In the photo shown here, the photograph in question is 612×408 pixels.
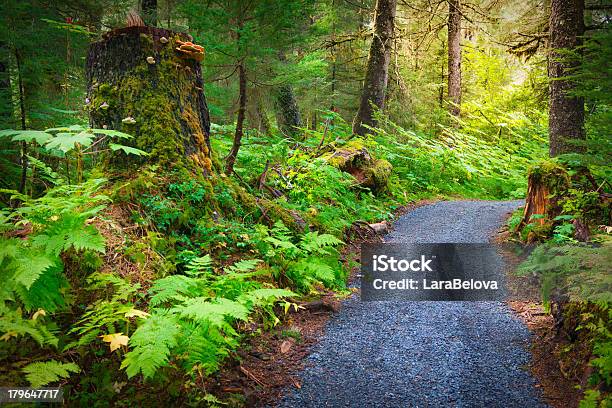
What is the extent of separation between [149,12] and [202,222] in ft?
19.4

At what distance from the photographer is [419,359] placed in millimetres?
3771

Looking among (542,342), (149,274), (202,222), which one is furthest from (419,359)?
(202,222)

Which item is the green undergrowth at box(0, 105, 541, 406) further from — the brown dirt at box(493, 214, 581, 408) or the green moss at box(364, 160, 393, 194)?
the green moss at box(364, 160, 393, 194)

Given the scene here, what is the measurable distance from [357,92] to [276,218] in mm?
13158

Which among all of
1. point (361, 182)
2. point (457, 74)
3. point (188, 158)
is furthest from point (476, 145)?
point (188, 158)

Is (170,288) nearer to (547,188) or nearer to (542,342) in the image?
(542,342)

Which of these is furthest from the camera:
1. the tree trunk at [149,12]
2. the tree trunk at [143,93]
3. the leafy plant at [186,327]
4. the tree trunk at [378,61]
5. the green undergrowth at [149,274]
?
the tree trunk at [378,61]

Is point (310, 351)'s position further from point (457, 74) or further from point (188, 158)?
point (457, 74)

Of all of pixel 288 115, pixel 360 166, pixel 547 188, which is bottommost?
pixel 547 188

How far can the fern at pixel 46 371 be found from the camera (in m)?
2.52

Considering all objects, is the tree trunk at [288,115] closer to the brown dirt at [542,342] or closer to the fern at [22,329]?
the brown dirt at [542,342]

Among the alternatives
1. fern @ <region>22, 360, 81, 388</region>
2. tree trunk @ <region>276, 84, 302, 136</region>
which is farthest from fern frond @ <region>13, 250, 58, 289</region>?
tree trunk @ <region>276, 84, 302, 136</region>

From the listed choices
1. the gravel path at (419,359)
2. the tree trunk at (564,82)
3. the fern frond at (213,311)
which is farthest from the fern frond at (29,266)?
the tree trunk at (564,82)

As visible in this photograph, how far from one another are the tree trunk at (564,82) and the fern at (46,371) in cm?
774
